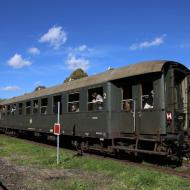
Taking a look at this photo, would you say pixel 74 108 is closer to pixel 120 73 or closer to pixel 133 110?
pixel 120 73

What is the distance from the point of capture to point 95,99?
601 inches

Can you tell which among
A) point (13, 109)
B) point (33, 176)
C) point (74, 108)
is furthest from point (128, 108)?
point (13, 109)

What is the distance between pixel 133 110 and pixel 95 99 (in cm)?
240

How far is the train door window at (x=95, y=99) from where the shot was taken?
14777 mm

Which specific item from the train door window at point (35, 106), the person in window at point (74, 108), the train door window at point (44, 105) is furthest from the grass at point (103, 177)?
the train door window at point (35, 106)

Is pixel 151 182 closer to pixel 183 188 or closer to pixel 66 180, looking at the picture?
pixel 183 188

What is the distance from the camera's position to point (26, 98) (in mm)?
24906

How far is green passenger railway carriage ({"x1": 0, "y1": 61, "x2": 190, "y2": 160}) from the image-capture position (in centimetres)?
1226

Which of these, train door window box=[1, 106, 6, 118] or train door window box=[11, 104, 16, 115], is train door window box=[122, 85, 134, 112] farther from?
train door window box=[1, 106, 6, 118]

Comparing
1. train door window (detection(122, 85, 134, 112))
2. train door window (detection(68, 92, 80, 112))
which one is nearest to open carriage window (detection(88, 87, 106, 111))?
train door window (detection(122, 85, 134, 112))

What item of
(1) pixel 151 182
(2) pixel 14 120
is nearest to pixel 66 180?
(1) pixel 151 182

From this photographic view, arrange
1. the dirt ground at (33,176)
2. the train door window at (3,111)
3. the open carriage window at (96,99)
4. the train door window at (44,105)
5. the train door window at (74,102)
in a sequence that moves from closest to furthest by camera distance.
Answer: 1. the dirt ground at (33,176)
2. the open carriage window at (96,99)
3. the train door window at (74,102)
4. the train door window at (44,105)
5. the train door window at (3,111)

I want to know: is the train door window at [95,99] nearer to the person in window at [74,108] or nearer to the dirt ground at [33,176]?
the person in window at [74,108]

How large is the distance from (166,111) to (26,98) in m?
14.5
